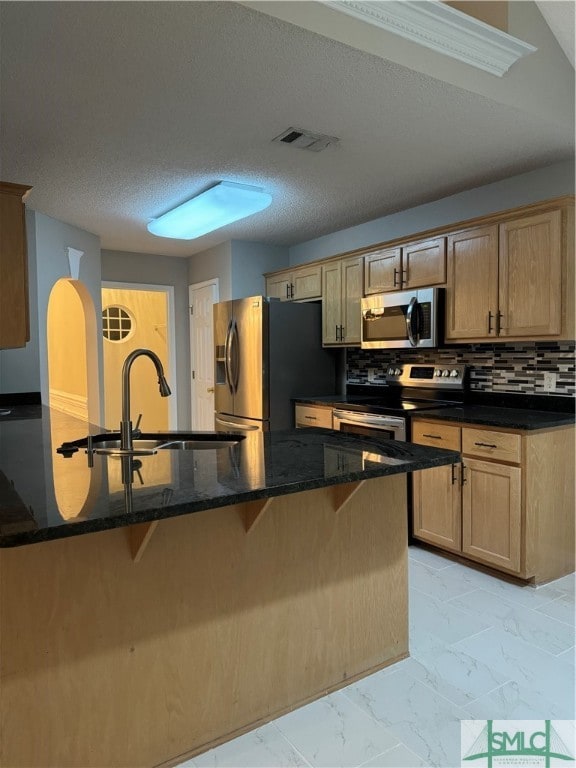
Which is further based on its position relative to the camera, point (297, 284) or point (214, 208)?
point (297, 284)

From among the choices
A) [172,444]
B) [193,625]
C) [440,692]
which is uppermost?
[172,444]

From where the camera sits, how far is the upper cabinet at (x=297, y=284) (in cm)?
463

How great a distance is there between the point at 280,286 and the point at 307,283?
0.42 m

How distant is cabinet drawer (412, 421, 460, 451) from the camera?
317 cm

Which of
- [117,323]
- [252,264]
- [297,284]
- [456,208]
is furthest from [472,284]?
[117,323]

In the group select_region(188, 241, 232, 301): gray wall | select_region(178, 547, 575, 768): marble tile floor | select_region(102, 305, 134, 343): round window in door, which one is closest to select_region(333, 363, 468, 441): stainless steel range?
select_region(178, 547, 575, 768): marble tile floor

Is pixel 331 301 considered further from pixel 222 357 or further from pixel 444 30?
pixel 444 30

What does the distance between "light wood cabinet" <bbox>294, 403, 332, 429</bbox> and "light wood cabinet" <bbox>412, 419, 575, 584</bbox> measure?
40.9 inches

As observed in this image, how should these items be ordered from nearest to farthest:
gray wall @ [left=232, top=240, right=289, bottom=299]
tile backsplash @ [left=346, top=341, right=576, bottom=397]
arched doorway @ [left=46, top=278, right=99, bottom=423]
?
1. tile backsplash @ [left=346, top=341, right=576, bottom=397]
2. gray wall @ [left=232, top=240, right=289, bottom=299]
3. arched doorway @ [left=46, top=278, right=99, bottom=423]

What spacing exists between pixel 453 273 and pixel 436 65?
144 centimetres

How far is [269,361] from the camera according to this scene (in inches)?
175

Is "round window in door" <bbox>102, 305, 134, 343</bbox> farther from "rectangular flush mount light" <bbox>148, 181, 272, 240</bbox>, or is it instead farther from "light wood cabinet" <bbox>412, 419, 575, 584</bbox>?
"light wood cabinet" <bbox>412, 419, 575, 584</bbox>

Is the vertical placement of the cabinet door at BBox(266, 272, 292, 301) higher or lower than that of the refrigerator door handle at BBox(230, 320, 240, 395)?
higher

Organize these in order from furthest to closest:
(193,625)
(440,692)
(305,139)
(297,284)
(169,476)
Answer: (297,284)
(305,139)
(440,692)
(193,625)
(169,476)
